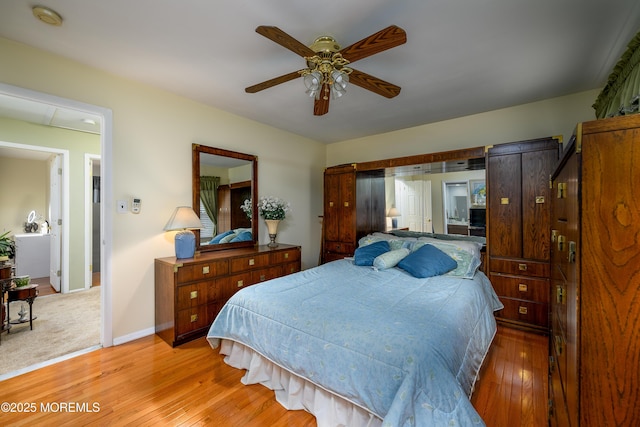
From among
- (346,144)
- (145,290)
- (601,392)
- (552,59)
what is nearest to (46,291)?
(145,290)

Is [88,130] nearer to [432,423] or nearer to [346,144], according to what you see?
[346,144]

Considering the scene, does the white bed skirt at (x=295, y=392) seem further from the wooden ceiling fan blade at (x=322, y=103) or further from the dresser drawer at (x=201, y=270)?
the wooden ceiling fan blade at (x=322, y=103)

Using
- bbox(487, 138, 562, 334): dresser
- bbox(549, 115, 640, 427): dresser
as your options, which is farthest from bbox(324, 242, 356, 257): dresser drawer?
bbox(549, 115, 640, 427): dresser

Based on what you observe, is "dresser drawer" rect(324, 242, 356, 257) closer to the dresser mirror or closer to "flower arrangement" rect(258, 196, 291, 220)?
"flower arrangement" rect(258, 196, 291, 220)

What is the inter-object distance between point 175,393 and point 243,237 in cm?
197

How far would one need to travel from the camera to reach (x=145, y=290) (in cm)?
276

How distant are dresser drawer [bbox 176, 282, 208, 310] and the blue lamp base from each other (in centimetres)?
37

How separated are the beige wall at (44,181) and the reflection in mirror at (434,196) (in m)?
4.78

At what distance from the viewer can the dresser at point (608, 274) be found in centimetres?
73

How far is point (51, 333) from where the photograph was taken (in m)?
2.74

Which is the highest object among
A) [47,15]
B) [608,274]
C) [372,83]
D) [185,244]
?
[47,15]

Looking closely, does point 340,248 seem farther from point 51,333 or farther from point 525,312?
point 51,333

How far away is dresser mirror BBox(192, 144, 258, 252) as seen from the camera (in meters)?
3.16

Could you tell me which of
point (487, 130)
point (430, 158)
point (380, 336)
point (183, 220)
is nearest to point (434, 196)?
point (430, 158)
